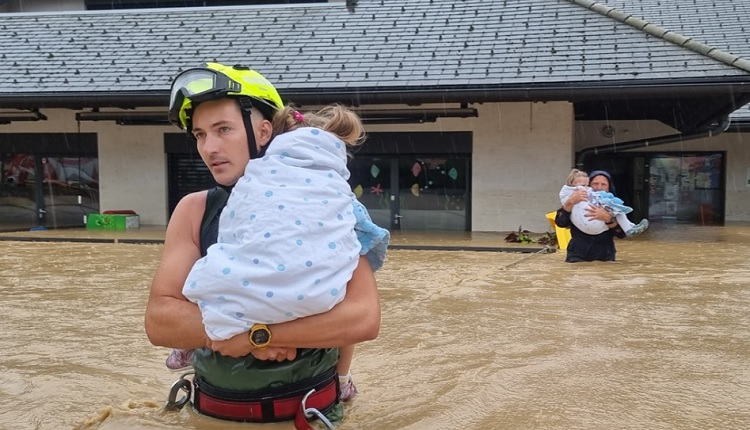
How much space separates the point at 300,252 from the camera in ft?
6.00

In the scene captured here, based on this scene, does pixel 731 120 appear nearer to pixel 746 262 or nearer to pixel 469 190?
pixel 469 190

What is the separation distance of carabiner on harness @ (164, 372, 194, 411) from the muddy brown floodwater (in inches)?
1.5

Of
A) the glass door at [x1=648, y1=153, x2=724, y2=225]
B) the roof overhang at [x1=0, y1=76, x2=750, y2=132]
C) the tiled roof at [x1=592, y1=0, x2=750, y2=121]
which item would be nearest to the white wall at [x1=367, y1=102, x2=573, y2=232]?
the roof overhang at [x1=0, y1=76, x2=750, y2=132]

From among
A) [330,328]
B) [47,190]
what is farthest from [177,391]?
[47,190]

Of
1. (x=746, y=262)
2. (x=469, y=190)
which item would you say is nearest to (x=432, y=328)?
(x=746, y=262)

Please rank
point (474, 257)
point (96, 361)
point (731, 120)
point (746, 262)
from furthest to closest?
point (731, 120) < point (474, 257) < point (746, 262) < point (96, 361)

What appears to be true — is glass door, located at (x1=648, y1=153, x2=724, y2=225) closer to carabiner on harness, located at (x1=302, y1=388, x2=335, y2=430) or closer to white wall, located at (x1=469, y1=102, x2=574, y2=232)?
white wall, located at (x1=469, y1=102, x2=574, y2=232)

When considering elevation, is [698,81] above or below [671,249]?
above

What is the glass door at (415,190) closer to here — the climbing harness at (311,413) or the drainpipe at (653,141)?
the drainpipe at (653,141)

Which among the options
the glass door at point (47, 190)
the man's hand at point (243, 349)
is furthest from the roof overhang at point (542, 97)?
the man's hand at point (243, 349)

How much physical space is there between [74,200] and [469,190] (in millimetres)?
9820

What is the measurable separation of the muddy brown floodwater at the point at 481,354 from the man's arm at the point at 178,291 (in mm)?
446

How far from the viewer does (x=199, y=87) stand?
204 cm

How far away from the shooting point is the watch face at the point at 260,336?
1855mm
